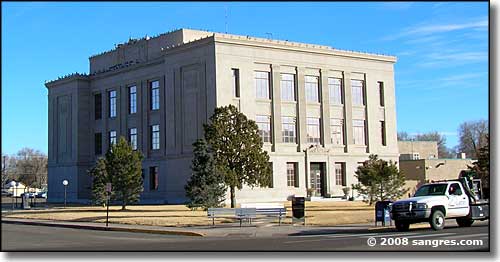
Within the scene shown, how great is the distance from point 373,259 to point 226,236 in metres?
13.9

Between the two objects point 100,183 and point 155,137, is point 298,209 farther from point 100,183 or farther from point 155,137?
point 155,137

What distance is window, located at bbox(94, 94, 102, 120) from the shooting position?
8369 cm

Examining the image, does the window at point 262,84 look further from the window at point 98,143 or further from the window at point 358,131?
the window at point 98,143

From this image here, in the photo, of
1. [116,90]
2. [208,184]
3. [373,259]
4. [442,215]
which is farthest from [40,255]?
[116,90]

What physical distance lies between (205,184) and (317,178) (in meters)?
27.9

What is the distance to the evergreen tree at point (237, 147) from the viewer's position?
160ft

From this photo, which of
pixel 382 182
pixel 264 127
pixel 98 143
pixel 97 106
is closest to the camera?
pixel 382 182

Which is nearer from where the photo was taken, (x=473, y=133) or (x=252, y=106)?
(x=252, y=106)

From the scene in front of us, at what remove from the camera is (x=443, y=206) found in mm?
27062

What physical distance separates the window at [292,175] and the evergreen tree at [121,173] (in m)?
19.7

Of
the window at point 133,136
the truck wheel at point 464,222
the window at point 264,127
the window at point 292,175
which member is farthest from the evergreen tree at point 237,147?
the window at point 133,136

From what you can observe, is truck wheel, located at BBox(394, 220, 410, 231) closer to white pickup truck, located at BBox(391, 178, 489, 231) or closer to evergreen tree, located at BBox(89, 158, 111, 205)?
white pickup truck, located at BBox(391, 178, 489, 231)

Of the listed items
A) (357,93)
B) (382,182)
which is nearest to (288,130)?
(357,93)

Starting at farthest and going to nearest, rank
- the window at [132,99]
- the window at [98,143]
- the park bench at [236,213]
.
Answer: the window at [98,143] → the window at [132,99] → the park bench at [236,213]
